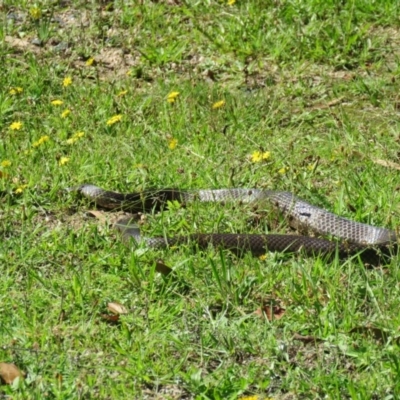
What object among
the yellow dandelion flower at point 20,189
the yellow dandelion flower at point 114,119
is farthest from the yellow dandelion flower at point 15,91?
the yellow dandelion flower at point 20,189

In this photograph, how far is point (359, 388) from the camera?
393cm

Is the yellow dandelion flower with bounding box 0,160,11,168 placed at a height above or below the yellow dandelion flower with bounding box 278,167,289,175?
below

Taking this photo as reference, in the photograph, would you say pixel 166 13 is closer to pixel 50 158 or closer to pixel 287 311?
pixel 50 158

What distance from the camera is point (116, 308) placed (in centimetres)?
466

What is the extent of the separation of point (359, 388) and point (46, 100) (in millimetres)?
4406

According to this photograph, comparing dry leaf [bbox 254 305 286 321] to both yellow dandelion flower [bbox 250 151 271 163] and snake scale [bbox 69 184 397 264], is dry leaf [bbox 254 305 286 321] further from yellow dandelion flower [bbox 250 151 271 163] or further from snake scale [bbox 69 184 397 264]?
yellow dandelion flower [bbox 250 151 271 163]

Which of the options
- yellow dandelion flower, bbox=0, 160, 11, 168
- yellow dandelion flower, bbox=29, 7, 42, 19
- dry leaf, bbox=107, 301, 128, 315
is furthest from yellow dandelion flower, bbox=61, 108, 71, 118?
dry leaf, bbox=107, 301, 128, 315

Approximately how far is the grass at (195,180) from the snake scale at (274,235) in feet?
0.31

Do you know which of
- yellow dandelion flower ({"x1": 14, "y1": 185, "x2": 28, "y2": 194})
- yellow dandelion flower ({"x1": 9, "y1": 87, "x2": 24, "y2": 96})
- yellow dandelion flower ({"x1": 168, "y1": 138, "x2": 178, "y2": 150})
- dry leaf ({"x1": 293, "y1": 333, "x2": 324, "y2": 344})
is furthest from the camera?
yellow dandelion flower ({"x1": 9, "y1": 87, "x2": 24, "y2": 96})

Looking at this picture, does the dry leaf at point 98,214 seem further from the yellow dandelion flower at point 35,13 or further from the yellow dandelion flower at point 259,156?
the yellow dandelion flower at point 35,13

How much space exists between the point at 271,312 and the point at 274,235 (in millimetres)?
865

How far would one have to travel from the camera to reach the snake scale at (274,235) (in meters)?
5.18

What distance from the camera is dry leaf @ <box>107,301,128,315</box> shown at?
464 cm

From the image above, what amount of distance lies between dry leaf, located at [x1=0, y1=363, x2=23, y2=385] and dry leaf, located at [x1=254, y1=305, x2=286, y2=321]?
1.12 m
